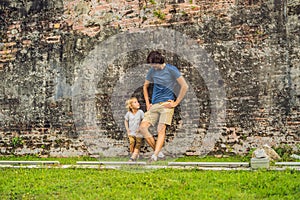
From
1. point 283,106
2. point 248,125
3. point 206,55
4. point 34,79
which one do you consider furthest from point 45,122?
point 283,106

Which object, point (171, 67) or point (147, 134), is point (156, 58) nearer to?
point (171, 67)

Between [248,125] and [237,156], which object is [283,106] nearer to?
[248,125]

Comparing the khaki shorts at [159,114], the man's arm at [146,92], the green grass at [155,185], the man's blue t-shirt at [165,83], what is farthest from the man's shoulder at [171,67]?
the green grass at [155,185]

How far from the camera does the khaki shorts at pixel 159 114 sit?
22.5ft

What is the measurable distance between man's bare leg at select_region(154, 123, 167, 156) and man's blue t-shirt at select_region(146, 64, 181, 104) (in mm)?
419

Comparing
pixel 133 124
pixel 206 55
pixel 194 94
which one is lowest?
pixel 133 124

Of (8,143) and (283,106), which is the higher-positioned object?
(283,106)

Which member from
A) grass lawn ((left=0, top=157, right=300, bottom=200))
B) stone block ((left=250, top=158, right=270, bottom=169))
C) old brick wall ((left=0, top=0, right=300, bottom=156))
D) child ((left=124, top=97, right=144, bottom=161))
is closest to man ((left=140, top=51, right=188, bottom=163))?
child ((left=124, top=97, right=144, bottom=161))

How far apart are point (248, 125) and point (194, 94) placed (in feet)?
3.32

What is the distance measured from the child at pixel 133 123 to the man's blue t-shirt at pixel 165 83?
361 mm

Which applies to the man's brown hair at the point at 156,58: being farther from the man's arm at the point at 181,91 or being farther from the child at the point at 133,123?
the child at the point at 133,123

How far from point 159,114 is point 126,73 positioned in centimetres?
105

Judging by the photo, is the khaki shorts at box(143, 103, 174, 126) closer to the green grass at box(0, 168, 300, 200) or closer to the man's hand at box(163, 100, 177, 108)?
the man's hand at box(163, 100, 177, 108)

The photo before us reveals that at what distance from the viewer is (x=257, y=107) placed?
6.67 meters
